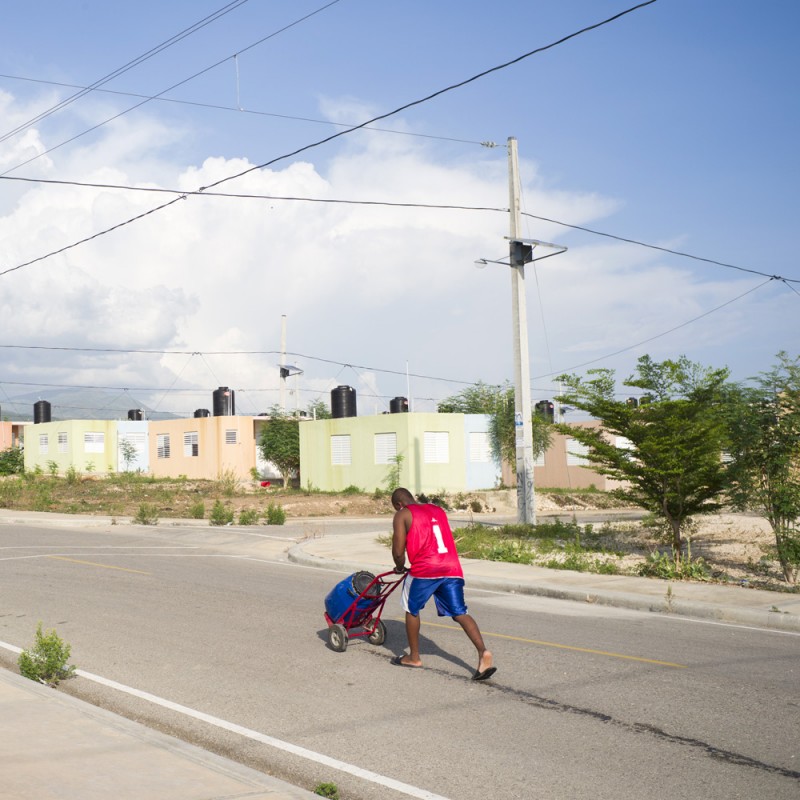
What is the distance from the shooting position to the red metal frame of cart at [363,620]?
31.7 ft

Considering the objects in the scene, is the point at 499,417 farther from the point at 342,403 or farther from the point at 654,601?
the point at 654,601

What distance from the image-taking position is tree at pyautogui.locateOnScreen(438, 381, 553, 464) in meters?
43.2

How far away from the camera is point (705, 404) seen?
55.1 ft

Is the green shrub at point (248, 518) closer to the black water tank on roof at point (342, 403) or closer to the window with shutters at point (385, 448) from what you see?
the window with shutters at point (385, 448)

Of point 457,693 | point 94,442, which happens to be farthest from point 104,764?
point 94,442

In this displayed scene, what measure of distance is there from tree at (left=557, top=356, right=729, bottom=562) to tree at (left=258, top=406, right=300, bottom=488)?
32836 millimetres

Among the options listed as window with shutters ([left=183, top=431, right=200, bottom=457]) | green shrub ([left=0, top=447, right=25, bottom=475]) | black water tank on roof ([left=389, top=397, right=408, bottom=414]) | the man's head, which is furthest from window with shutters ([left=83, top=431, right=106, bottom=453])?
the man's head

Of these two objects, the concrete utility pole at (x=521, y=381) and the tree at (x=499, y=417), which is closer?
the concrete utility pole at (x=521, y=381)

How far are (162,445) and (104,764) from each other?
2225 inches

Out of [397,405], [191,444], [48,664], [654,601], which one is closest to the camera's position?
[48,664]

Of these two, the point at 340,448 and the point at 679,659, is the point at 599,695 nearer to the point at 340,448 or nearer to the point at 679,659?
the point at 679,659

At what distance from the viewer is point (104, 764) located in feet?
18.8

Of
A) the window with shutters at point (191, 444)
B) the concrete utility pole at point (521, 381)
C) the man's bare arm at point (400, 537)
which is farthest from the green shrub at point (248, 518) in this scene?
the window with shutters at point (191, 444)

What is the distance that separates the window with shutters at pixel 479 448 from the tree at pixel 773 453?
2768 cm
